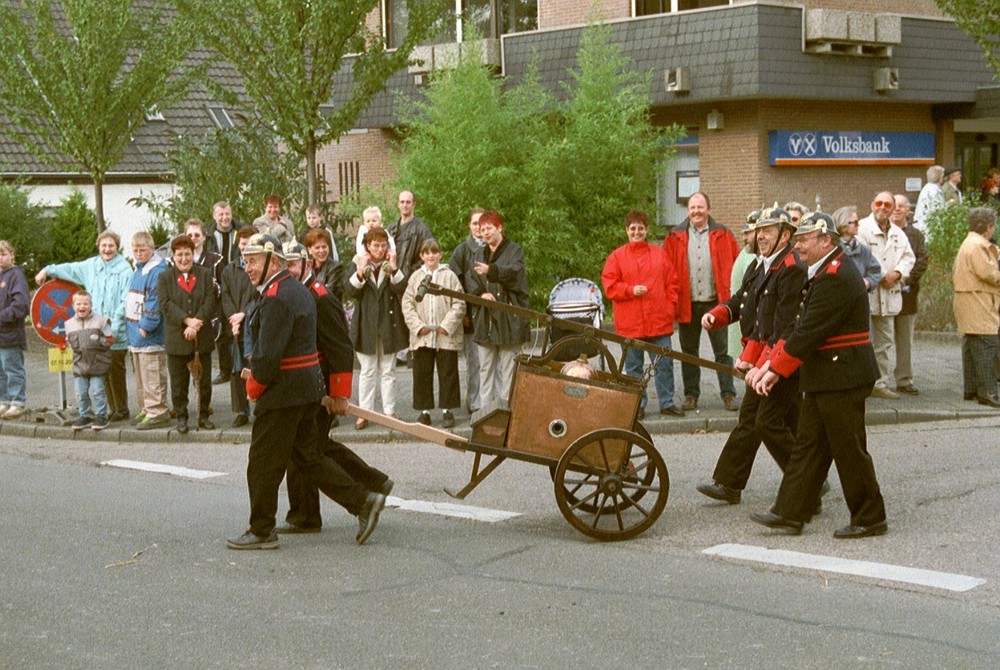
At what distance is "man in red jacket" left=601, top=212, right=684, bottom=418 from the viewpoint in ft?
43.6

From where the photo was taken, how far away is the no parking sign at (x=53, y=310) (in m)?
14.3

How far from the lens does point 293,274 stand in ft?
29.6

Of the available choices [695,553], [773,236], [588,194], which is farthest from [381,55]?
[695,553]

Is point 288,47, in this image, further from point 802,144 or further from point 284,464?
point 802,144

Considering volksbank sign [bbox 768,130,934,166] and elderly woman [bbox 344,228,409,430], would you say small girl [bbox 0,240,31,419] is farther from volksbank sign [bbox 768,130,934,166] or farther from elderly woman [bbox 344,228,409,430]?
volksbank sign [bbox 768,130,934,166]

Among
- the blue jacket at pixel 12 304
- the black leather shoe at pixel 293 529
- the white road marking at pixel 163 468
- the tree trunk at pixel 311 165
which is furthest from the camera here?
the tree trunk at pixel 311 165

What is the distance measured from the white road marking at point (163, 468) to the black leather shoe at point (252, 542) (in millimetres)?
2939

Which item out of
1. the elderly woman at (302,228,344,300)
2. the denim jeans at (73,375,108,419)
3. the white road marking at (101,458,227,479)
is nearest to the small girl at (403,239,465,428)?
the elderly woman at (302,228,344,300)

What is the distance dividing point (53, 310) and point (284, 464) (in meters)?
6.59

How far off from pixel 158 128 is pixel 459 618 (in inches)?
1164

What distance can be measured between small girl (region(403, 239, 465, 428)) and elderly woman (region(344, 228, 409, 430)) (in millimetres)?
131

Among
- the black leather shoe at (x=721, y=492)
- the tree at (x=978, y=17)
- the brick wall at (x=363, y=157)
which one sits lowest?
the black leather shoe at (x=721, y=492)

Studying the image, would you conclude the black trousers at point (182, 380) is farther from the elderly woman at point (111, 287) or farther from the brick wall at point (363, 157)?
the brick wall at point (363, 157)

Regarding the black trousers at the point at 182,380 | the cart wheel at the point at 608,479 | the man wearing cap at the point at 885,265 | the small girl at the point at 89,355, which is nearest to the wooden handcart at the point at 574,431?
the cart wheel at the point at 608,479
